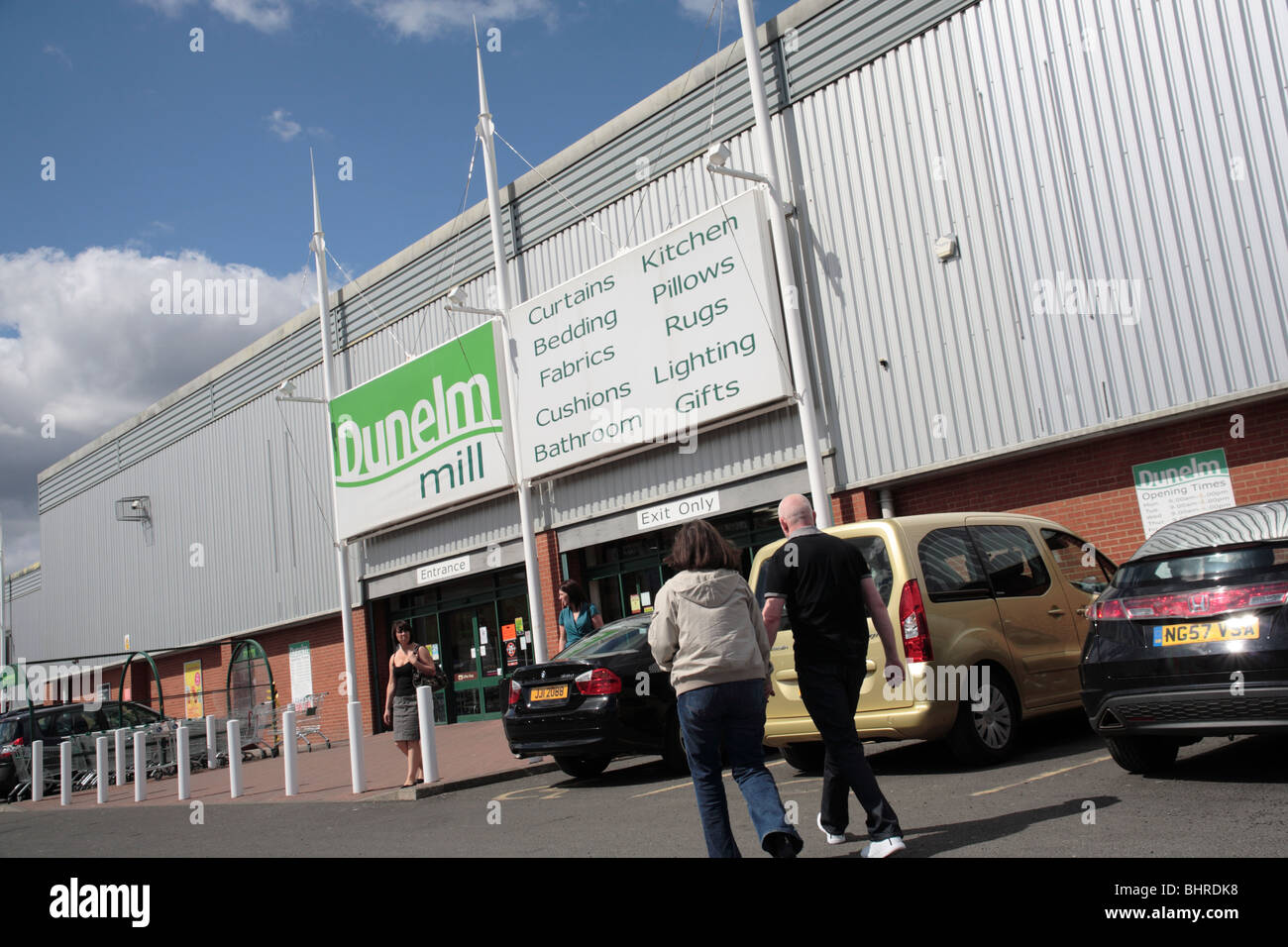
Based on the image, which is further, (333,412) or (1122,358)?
(333,412)

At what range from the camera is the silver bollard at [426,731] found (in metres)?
10.7

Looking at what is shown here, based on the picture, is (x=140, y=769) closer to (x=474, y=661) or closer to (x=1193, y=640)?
(x=474, y=661)

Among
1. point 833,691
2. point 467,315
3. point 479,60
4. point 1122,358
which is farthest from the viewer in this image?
point 467,315

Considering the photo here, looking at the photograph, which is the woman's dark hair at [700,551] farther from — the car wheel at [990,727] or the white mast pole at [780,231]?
the white mast pole at [780,231]

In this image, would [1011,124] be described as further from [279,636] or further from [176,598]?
[176,598]

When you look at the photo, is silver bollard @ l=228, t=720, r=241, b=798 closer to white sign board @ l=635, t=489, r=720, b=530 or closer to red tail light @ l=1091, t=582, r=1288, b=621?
white sign board @ l=635, t=489, r=720, b=530

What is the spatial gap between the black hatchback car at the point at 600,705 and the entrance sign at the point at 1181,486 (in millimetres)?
5462

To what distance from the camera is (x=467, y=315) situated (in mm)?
19109

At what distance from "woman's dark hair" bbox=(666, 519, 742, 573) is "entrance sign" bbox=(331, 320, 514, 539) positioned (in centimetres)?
1271

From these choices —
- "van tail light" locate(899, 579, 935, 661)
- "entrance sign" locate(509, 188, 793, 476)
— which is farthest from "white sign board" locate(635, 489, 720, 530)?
"van tail light" locate(899, 579, 935, 661)

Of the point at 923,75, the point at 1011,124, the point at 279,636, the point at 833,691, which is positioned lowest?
the point at 833,691

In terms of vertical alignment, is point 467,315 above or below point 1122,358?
above

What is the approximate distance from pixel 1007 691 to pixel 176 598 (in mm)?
26095
